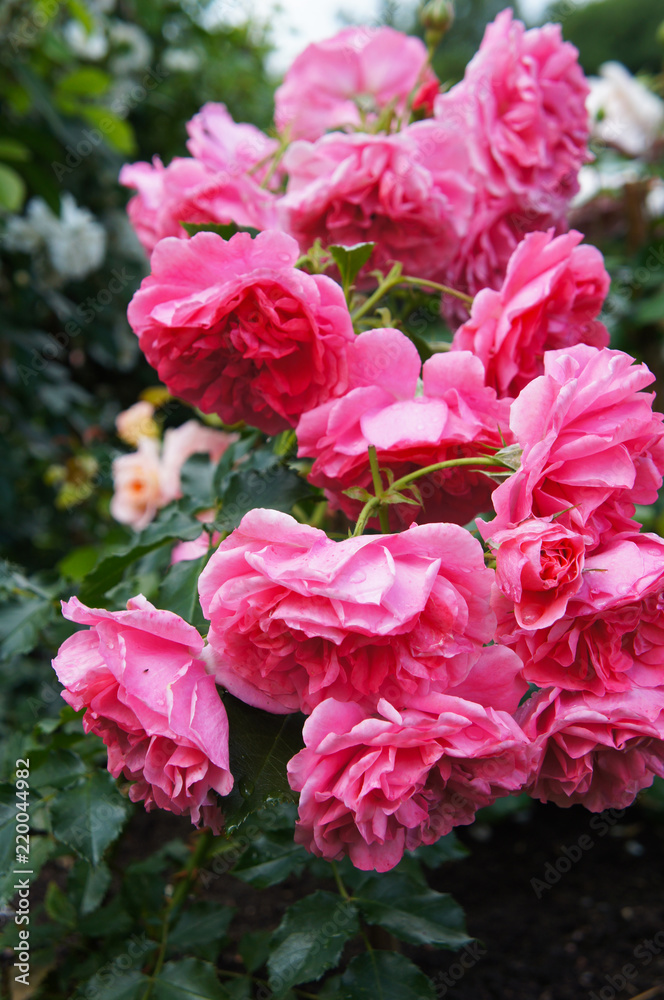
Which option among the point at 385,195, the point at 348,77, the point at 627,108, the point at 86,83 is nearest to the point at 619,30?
the point at 627,108

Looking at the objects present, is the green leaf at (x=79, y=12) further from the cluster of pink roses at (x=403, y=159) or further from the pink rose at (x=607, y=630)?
the pink rose at (x=607, y=630)

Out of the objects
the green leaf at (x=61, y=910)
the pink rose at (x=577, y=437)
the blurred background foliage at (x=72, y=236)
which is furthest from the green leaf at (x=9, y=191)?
the pink rose at (x=577, y=437)

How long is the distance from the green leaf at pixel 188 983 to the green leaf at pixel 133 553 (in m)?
0.38

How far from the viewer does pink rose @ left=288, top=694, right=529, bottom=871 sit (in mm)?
424

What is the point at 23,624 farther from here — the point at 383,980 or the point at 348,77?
the point at 348,77

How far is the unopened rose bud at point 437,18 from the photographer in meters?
0.89

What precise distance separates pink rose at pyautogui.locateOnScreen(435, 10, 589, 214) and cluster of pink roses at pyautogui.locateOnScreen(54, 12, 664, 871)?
18 cm

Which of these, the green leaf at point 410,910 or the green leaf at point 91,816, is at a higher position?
the green leaf at point 91,816

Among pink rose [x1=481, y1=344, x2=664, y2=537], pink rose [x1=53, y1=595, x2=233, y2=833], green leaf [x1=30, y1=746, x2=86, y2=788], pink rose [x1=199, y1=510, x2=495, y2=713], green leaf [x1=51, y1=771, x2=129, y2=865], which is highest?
pink rose [x1=481, y1=344, x2=664, y2=537]

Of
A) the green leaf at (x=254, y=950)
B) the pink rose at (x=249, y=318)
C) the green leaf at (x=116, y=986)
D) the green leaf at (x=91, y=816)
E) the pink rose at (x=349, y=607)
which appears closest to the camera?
the pink rose at (x=349, y=607)

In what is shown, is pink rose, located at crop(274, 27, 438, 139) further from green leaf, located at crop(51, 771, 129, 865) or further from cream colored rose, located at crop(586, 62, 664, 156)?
cream colored rose, located at crop(586, 62, 664, 156)

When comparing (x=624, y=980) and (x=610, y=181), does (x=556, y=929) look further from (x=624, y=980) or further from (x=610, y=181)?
(x=610, y=181)

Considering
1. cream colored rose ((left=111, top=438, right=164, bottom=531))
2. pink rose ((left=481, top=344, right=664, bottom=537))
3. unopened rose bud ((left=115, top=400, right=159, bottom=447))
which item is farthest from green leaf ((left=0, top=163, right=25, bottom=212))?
pink rose ((left=481, top=344, right=664, bottom=537))

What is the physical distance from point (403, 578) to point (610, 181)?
215 cm
